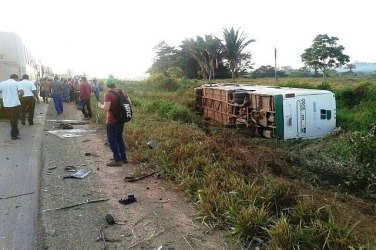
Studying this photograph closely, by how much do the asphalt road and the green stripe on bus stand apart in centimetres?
719

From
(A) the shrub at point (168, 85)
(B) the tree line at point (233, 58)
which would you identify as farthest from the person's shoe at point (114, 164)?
(B) the tree line at point (233, 58)

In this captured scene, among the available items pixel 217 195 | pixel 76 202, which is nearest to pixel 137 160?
pixel 76 202

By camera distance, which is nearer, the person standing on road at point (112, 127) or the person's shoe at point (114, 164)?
the person standing on road at point (112, 127)

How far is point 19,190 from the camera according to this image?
5523 mm

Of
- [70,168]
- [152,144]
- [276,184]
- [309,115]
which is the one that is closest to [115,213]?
[276,184]

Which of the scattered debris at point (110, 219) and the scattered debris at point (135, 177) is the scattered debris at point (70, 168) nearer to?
the scattered debris at point (135, 177)

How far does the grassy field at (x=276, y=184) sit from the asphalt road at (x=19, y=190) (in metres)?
1.92

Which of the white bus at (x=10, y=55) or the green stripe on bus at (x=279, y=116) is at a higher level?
the white bus at (x=10, y=55)

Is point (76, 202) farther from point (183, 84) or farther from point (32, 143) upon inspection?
point (183, 84)

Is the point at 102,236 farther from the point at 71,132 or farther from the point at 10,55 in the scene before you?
the point at 10,55

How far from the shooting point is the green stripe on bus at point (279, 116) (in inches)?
466

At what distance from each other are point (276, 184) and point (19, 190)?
378 centimetres

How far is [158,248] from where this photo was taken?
381cm

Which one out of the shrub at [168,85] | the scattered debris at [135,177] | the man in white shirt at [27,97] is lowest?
the scattered debris at [135,177]
